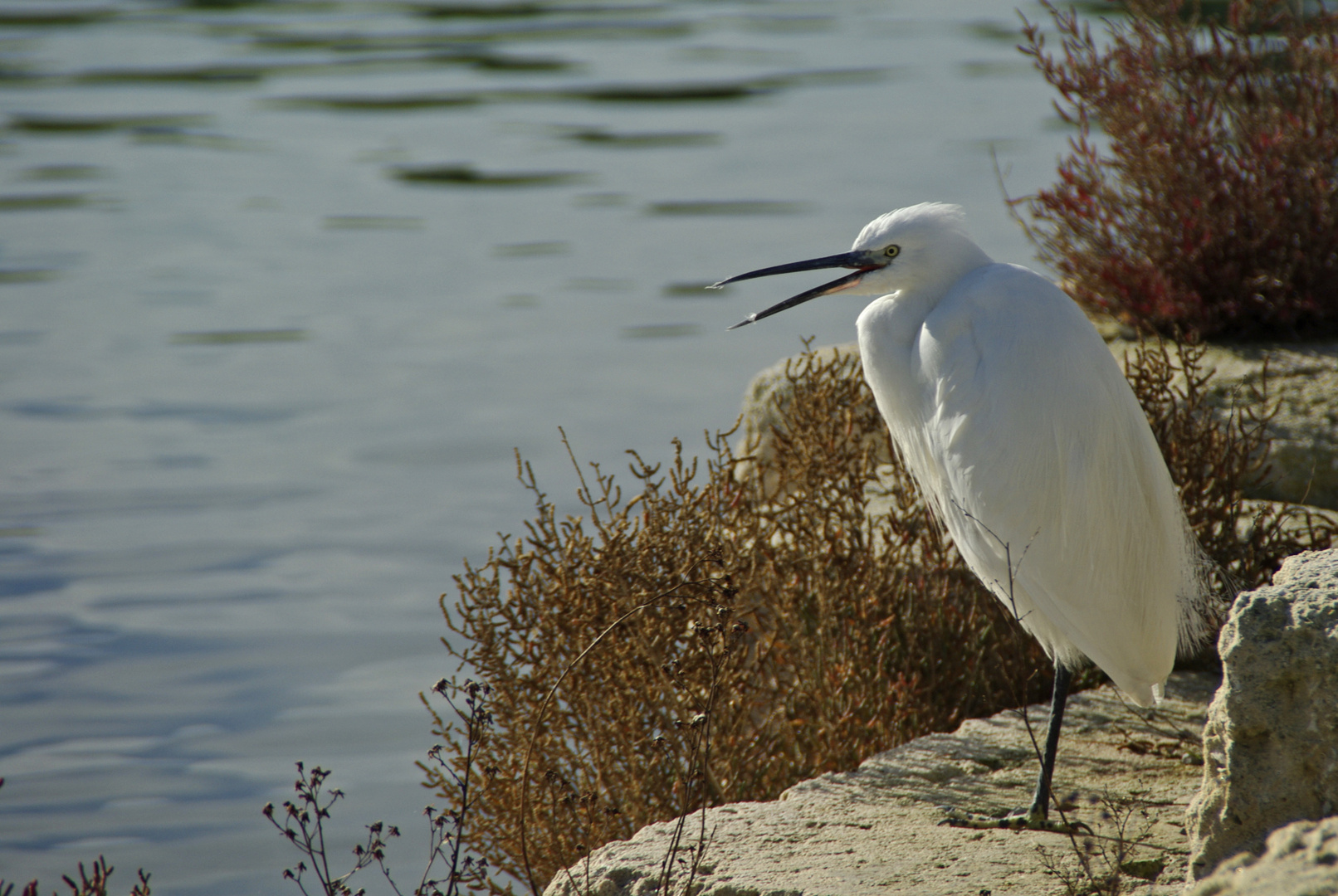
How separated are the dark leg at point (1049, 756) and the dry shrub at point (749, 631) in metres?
0.14

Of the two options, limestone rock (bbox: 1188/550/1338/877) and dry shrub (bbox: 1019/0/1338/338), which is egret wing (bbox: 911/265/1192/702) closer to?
limestone rock (bbox: 1188/550/1338/877)

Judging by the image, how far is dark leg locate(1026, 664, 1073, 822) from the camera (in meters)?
2.83

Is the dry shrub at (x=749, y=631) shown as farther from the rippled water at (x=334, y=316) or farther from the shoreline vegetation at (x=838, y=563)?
the rippled water at (x=334, y=316)

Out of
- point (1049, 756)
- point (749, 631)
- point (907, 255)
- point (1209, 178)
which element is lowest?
point (1049, 756)

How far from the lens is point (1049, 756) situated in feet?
9.55

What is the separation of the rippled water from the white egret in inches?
93.9

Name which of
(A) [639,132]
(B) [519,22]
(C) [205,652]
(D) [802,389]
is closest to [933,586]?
(D) [802,389]

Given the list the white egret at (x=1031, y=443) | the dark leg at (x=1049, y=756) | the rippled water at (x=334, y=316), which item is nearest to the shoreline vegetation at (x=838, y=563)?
the dark leg at (x=1049, y=756)

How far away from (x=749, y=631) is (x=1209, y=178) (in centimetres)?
299

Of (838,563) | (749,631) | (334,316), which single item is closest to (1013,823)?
(749,631)

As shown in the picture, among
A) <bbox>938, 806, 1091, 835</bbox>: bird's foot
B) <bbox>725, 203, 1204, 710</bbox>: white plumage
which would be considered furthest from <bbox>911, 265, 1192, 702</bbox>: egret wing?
<bbox>938, 806, 1091, 835</bbox>: bird's foot

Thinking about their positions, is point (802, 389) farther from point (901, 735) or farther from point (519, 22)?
point (519, 22)

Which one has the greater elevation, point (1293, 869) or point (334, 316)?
point (334, 316)

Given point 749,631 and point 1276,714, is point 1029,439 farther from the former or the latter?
point 1276,714
